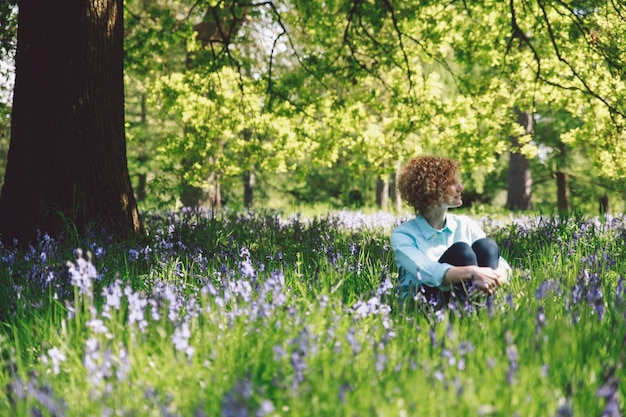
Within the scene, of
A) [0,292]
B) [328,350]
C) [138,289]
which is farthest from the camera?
[138,289]

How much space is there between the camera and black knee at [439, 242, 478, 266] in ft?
11.1

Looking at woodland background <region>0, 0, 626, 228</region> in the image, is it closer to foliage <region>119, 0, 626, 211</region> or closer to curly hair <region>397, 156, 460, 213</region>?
foliage <region>119, 0, 626, 211</region>

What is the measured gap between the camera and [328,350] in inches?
89.4

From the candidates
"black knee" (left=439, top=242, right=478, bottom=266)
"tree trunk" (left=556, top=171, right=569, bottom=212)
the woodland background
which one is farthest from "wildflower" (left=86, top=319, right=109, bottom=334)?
"tree trunk" (left=556, top=171, right=569, bottom=212)

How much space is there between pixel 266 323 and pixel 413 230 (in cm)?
148

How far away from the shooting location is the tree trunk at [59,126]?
16.7 ft

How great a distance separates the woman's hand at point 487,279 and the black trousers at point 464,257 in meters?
0.14

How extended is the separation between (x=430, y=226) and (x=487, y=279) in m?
0.70

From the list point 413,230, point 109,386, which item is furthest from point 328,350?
point 413,230

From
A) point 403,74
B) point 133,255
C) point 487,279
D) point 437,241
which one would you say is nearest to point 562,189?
point 403,74

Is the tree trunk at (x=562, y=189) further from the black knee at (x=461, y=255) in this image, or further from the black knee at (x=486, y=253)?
the black knee at (x=461, y=255)

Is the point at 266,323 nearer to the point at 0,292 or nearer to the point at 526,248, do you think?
the point at 0,292

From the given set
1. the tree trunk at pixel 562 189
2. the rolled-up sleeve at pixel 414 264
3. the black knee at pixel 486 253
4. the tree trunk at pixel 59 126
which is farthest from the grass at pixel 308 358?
the tree trunk at pixel 562 189

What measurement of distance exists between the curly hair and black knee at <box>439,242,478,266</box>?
1.27ft
